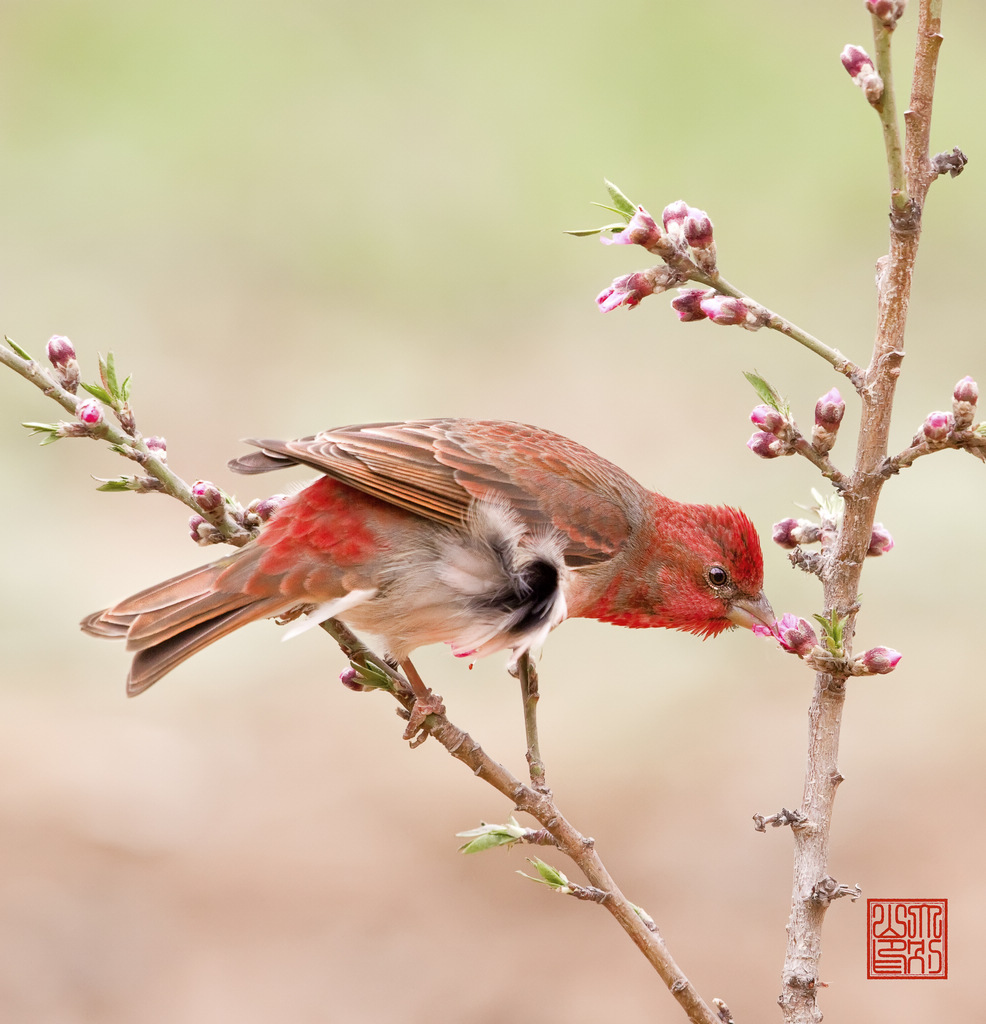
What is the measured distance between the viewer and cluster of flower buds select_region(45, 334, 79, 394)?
10.5 ft

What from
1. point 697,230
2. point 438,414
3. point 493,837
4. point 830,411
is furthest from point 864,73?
point 438,414

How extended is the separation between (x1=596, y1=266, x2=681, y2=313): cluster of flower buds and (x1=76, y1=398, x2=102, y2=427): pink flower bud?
122cm

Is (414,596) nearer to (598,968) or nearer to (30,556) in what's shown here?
(598,968)

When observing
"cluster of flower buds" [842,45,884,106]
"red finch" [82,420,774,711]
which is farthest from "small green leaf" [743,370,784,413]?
"red finch" [82,420,774,711]

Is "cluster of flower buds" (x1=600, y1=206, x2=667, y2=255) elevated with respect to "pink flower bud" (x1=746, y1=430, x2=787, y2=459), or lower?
elevated

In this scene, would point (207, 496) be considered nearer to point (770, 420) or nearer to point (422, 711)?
point (422, 711)

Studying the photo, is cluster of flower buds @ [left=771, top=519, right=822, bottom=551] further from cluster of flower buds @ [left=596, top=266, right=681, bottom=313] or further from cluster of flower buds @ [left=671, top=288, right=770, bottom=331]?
cluster of flower buds @ [left=596, top=266, right=681, bottom=313]

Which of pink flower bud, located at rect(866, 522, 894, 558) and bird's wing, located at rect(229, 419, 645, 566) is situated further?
bird's wing, located at rect(229, 419, 645, 566)

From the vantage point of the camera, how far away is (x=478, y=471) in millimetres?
4031

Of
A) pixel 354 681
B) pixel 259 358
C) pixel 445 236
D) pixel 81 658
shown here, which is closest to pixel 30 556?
pixel 81 658

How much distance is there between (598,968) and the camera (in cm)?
588

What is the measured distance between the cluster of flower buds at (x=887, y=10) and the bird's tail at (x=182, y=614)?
7.44ft

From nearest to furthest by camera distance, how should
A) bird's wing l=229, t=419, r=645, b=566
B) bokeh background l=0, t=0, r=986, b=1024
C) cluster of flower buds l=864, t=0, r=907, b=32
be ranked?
cluster of flower buds l=864, t=0, r=907, b=32, bird's wing l=229, t=419, r=645, b=566, bokeh background l=0, t=0, r=986, b=1024

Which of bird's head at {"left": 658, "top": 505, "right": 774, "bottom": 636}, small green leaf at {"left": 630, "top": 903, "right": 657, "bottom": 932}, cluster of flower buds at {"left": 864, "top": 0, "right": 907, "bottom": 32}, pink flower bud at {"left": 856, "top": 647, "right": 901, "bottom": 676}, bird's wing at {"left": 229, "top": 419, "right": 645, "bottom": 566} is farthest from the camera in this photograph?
bird's head at {"left": 658, "top": 505, "right": 774, "bottom": 636}
